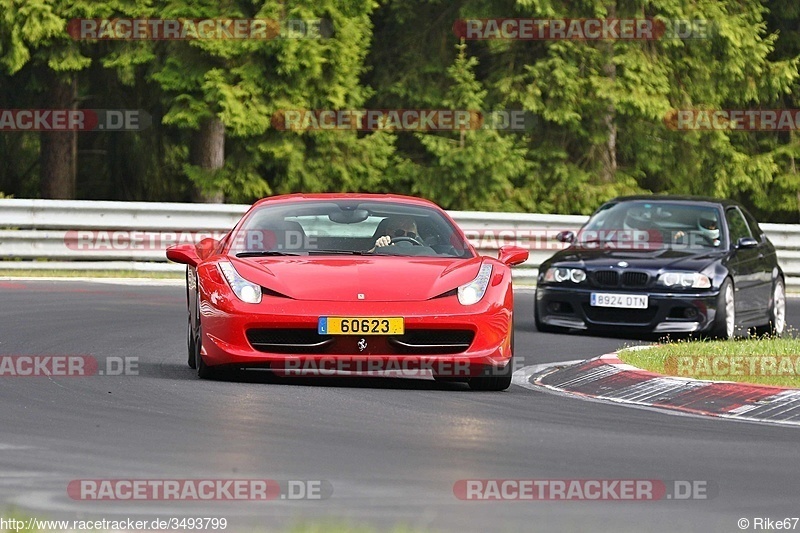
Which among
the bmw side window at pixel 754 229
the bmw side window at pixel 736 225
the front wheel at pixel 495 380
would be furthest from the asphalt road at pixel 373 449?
the bmw side window at pixel 754 229

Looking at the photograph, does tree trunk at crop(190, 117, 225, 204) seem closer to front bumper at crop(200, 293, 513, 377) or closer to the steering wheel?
the steering wheel

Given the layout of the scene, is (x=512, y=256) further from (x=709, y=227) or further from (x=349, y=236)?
(x=709, y=227)

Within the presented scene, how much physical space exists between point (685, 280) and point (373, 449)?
27.7 feet

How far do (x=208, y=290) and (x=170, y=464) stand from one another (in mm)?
3505

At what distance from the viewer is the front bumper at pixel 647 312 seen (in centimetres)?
1597

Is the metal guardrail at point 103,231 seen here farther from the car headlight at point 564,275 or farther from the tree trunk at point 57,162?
the tree trunk at point 57,162

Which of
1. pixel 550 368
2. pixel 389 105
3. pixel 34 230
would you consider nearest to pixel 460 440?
pixel 550 368

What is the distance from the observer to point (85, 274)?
22.0 meters

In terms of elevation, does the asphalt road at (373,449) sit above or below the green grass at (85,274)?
above

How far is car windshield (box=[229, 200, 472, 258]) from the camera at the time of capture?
11.5 m

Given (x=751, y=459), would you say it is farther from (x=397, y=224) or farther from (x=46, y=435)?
(x=397, y=224)

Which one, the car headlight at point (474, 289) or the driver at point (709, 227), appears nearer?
the car headlight at point (474, 289)

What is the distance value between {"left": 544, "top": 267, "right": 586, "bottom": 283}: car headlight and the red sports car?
5071mm

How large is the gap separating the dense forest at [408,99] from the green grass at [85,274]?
5526mm
